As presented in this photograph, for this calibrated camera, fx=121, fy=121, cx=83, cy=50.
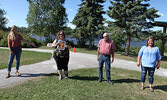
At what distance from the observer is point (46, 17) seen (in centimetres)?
2339

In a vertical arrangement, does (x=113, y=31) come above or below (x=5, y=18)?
below

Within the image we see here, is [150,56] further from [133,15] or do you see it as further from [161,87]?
[133,15]

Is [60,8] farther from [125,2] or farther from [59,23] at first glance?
[125,2]

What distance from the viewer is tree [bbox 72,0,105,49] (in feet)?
57.1

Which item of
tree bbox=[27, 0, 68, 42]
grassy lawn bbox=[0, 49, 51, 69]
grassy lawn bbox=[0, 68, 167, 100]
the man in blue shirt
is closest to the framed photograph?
grassy lawn bbox=[0, 68, 167, 100]

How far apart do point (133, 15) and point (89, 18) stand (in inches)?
248

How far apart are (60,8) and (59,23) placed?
2.85 metres

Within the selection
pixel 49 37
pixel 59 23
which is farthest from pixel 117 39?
pixel 49 37

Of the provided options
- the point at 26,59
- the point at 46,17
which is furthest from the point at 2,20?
the point at 26,59

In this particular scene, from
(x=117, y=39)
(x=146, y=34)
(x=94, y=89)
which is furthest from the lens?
(x=117, y=39)

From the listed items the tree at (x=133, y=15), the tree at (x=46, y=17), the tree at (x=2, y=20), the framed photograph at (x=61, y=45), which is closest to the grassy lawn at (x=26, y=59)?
the framed photograph at (x=61, y=45)

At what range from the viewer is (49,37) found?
25.3 meters

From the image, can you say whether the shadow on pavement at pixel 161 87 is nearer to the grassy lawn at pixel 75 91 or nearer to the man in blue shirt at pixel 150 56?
the grassy lawn at pixel 75 91

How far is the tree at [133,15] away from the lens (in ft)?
39.2
